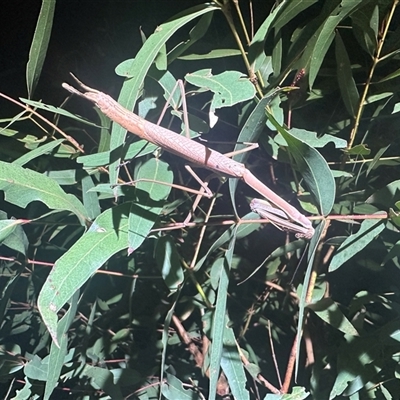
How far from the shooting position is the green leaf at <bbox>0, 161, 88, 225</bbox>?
432 millimetres

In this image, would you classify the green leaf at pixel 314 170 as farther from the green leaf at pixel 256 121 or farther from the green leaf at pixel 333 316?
the green leaf at pixel 333 316

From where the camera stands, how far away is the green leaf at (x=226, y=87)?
1.28 feet

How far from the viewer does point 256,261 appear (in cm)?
62

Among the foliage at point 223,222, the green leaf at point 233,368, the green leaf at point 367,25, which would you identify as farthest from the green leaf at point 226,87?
the green leaf at point 233,368

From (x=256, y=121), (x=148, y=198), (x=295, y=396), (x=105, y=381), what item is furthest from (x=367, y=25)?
(x=105, y=381)

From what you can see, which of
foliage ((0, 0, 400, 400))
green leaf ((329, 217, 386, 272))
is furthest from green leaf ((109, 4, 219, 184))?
green leaf ((329, 217, 386, 272))

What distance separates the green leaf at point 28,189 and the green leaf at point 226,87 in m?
0.17

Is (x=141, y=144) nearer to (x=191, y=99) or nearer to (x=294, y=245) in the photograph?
(x=191, y=99)

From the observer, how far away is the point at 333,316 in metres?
0.51

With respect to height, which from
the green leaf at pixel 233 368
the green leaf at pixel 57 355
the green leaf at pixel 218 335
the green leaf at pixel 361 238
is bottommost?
the green leaf at pixel 233 368

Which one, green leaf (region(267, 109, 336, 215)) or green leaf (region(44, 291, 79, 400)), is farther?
green leaf (region(44, 291, 79, 400))

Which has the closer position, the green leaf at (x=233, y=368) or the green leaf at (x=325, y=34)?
the green leaf at (x=325, y=34)

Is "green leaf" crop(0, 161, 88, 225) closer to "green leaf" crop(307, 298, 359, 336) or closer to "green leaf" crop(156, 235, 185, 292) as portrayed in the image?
"green leaf" crop(156, 235, 185, 292)

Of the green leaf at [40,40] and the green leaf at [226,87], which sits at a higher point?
the green leaf at [40,40]
